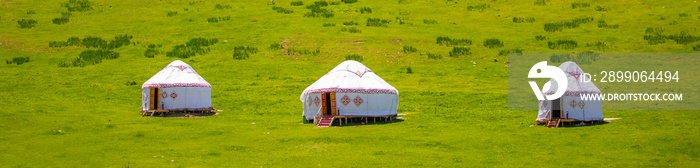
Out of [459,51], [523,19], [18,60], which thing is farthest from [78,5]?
[523,19]

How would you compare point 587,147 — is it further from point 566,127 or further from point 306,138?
point 306,138

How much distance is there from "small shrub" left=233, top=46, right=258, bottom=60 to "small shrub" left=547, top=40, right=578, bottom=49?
20863mm

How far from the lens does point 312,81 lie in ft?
132

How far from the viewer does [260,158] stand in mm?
19875

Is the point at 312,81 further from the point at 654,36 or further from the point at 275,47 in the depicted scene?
the point at 654,36

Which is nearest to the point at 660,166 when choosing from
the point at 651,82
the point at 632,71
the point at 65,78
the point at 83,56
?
the point at 651,82

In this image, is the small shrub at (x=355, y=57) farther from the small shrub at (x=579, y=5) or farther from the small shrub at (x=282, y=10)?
the small shrub at (x=579, y=5)

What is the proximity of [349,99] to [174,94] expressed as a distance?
903cm

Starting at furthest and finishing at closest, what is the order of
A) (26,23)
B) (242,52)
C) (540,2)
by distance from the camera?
(540,2), (26,23), (242,52)

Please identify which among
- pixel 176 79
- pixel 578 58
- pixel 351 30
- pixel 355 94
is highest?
pixel 351 30

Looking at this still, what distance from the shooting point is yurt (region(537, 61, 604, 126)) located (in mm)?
24734

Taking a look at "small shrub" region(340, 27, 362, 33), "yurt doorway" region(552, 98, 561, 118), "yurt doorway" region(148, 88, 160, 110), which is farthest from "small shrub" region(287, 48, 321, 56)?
"yurt doorway" region(552, 98, 561, 118)

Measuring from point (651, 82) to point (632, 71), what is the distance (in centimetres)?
436

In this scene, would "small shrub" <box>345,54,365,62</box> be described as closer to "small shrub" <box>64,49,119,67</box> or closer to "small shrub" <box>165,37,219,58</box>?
"small shrub" <box>165,37,219,58</box>
